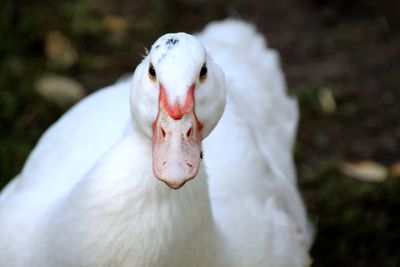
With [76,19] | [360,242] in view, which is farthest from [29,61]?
[360,242]

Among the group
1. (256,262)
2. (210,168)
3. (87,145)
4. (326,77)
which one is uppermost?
(87,145)

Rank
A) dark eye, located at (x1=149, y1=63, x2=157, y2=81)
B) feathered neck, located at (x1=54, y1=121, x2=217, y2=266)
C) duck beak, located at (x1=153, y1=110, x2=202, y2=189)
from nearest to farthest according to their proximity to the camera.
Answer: duck beak, located at (x1=153, y1=110, x2=202, y2=189) → dark eye, located at (x1=149, y1=63, x2=157, y2=81) → feathered neck, located at (x1=54, y1=121, x2=217, y2=266)

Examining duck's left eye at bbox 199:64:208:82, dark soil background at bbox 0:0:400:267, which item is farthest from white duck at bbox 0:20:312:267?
dark soil background at bbox 0:0:400:267

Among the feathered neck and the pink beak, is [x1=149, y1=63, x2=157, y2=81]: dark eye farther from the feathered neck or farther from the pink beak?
the feathered neck

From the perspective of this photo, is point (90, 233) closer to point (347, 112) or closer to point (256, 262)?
point (256, 262)

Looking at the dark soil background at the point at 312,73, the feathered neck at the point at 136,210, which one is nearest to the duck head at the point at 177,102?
the feathered neck at the point at 136,210

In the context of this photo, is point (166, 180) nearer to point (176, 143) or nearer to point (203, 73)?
point (176, 143)

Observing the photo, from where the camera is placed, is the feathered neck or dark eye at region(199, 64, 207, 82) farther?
the feathered neck

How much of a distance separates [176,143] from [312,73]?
9.20 ft

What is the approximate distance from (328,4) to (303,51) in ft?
1.32

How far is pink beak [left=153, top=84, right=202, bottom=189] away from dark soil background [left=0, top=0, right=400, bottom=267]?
1.93 metres

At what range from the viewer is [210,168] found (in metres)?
2.69

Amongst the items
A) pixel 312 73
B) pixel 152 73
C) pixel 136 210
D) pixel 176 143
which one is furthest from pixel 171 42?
pixel 312 73

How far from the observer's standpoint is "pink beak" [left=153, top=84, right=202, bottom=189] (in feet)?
5.89
